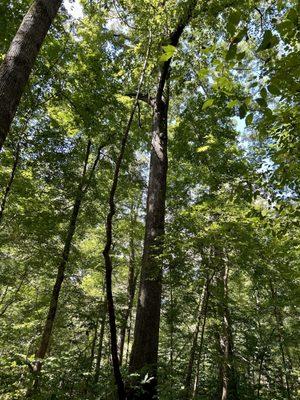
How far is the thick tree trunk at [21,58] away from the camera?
9.95 feet

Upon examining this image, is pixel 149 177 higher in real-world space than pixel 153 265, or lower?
higher

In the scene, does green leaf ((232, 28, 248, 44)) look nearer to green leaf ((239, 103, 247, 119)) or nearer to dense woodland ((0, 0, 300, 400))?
dense woodland ((0, 0, 300, 400))

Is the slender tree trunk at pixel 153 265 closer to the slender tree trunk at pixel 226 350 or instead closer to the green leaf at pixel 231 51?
the slender tree trunk at pixel 226 350

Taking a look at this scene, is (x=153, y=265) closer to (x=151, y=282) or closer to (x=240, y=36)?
(x=151, y=282)

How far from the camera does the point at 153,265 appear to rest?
20.4ft

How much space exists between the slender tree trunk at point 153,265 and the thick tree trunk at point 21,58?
334 cm

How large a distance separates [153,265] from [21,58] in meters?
4.22

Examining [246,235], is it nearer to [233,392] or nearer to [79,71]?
[79,71]

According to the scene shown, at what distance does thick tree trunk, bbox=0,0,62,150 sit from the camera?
3.03 m

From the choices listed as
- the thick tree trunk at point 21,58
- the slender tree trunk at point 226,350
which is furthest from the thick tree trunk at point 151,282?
the thick tree trunk at point 21,58

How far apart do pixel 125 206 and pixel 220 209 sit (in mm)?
10603

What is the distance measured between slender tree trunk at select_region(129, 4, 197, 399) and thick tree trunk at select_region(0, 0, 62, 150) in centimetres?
334

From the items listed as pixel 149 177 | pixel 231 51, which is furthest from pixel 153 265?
pixel 231 51

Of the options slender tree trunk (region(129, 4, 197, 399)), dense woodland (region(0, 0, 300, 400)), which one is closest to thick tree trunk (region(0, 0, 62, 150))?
dense woodland (region(0, 0, 300, 400))
